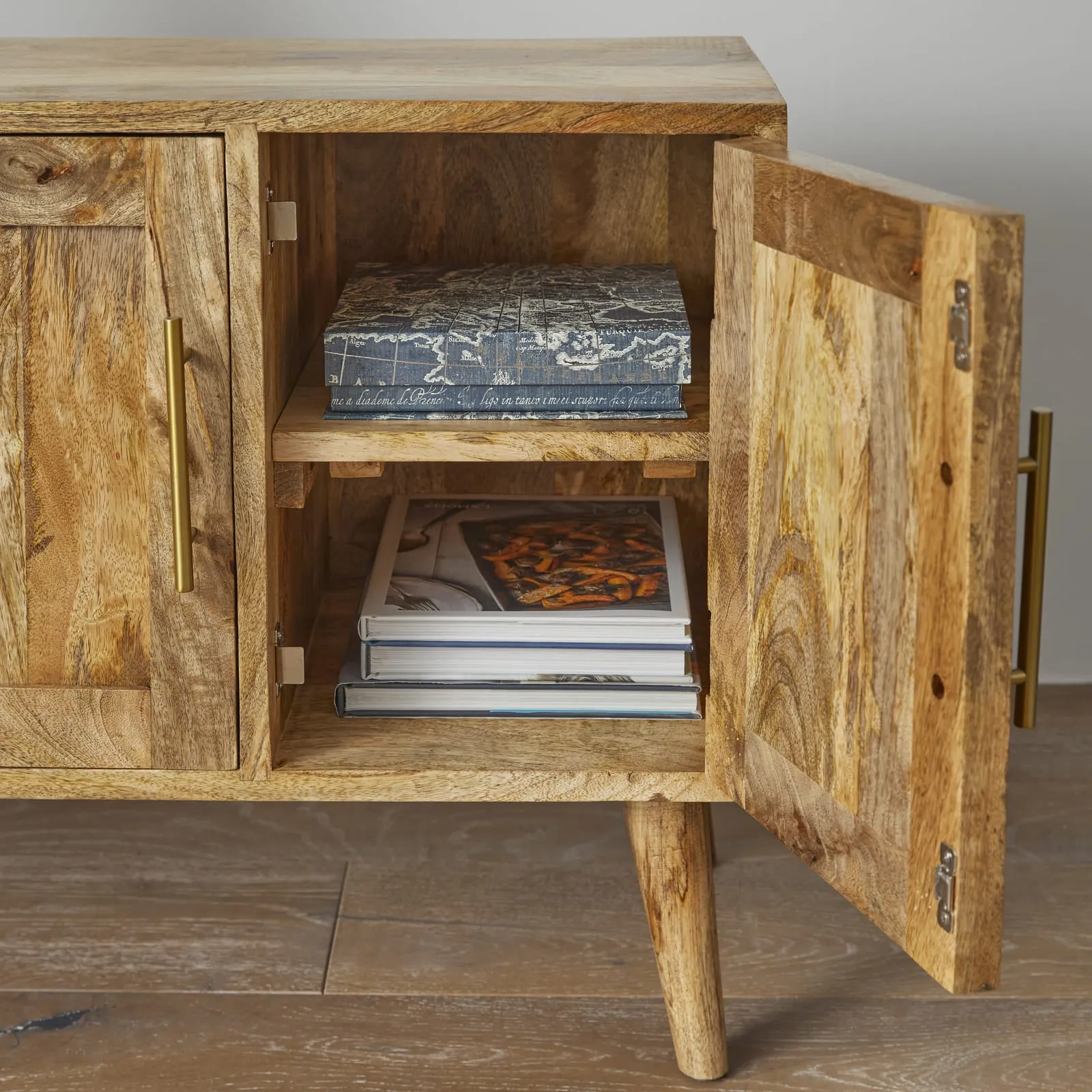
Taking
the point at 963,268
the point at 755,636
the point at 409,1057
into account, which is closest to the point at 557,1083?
the point at 409,1057

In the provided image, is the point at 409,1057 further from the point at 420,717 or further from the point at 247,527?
the point at 247,527

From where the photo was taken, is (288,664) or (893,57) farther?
(893,57)

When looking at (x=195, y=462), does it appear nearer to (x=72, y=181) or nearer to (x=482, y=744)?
(x=72, y=181)

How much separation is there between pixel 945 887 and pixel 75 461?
0.60 metres

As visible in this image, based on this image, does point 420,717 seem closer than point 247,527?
No

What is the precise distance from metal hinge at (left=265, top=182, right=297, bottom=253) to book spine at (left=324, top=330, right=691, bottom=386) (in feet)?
0.23

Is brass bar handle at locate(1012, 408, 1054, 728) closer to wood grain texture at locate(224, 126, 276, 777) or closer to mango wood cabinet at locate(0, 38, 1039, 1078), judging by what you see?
mango wood cabinet at locate(0, 38, 1039, 1078)

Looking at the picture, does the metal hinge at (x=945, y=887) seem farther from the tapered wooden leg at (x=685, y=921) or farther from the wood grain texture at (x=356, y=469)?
the wood grain texture at (x=356, y=469)

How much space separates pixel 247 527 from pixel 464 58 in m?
0.44

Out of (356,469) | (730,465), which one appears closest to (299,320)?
(356,469)

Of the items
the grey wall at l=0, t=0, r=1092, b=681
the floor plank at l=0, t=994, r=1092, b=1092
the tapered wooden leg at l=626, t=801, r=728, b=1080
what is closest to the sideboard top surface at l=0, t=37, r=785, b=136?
the grey wall at l=0, t=0, r=1092, b=681

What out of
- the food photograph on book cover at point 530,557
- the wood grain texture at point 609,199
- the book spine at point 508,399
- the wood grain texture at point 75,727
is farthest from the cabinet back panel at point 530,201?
the wood grain texture at point 75,727

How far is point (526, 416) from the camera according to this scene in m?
1.00

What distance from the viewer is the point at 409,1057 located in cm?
112
